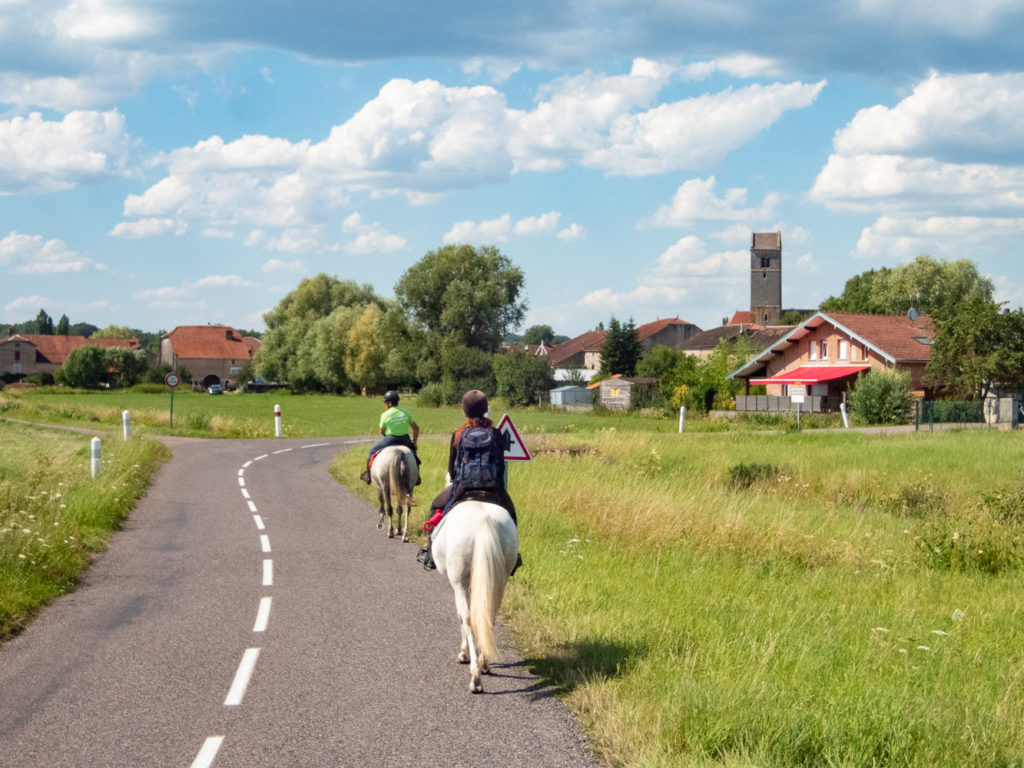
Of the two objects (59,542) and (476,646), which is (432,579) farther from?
(59,542)

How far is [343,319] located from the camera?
3743 inches

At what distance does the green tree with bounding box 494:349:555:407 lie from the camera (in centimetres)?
6825

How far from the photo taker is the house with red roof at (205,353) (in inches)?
5408

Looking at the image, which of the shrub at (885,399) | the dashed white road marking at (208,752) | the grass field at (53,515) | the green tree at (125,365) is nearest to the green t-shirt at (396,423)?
the grass field at (53,515)

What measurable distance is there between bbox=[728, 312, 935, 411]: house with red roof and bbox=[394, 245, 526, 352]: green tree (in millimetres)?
22990

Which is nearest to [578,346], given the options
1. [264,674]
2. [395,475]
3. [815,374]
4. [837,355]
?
[837,355]

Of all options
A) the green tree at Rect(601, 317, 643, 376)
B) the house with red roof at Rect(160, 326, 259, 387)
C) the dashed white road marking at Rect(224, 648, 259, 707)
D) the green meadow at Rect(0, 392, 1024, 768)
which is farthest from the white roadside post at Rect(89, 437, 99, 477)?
the house with red roof at Rect(160, 326, 259, 387)

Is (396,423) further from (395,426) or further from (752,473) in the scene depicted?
(752,473)

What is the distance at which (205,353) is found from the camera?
139 m

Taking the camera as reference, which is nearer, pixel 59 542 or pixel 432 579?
pixel 432 579

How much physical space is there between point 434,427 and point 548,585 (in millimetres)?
37820

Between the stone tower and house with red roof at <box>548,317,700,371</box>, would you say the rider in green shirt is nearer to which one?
house with red roof at <box>548,317,700,371</box>

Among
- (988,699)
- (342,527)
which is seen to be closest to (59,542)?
(342,527)

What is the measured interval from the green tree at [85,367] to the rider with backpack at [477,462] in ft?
353
